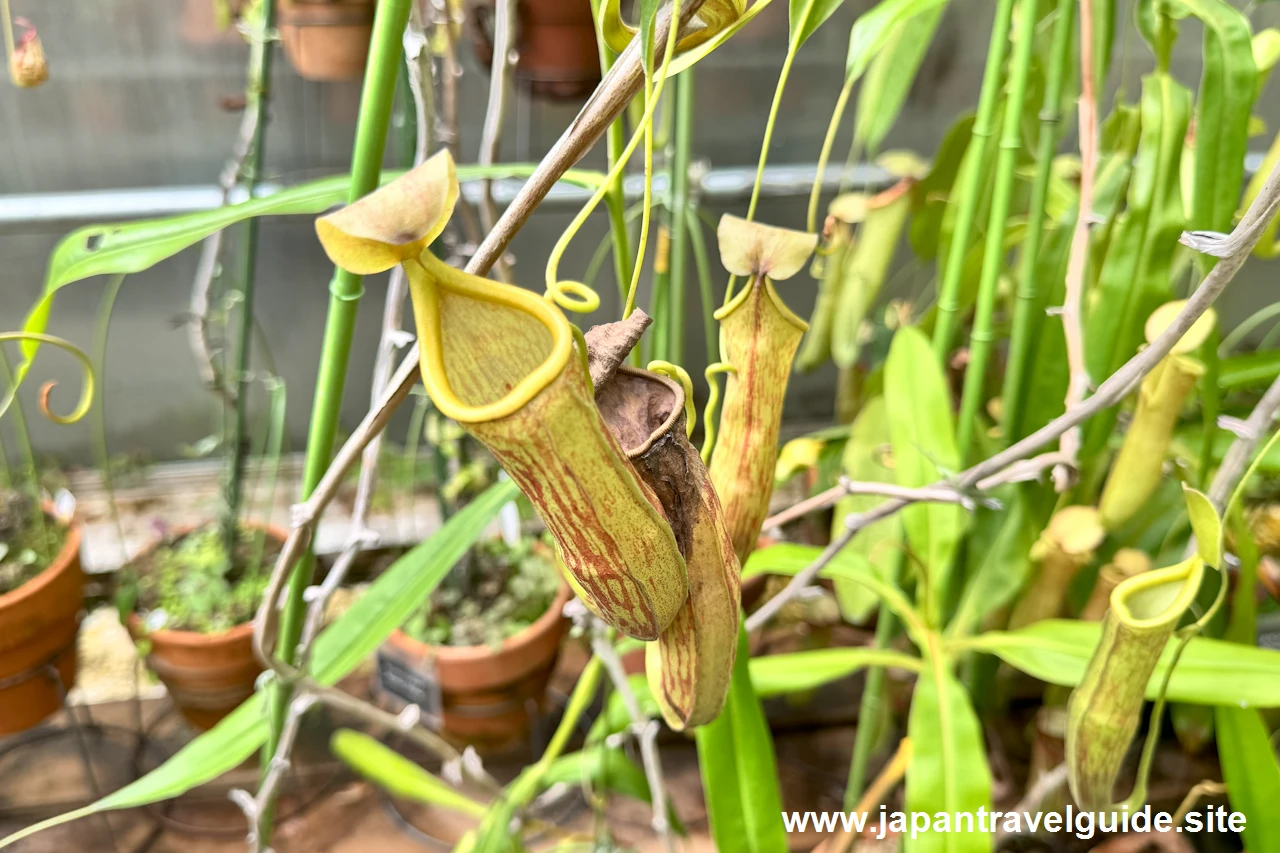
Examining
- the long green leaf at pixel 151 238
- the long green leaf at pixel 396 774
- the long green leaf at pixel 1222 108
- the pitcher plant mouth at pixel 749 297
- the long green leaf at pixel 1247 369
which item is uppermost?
the long green leaf at pixel 1222 108

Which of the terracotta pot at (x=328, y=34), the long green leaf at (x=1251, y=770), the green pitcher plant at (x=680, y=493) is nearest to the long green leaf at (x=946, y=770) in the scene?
the long green leaf at (x=1251, y=770)

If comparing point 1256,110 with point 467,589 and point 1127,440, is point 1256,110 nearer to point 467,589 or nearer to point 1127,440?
point 1127,440

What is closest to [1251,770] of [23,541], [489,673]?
[489,673]

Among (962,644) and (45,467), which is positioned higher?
(962,644)

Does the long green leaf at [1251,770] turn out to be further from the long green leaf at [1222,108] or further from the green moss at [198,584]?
the green moss at [198,584]

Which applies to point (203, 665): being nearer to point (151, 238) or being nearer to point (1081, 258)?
point (151, 238)

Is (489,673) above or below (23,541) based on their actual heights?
below

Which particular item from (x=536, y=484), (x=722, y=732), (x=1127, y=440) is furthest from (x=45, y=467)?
(x=1127, y=440)
